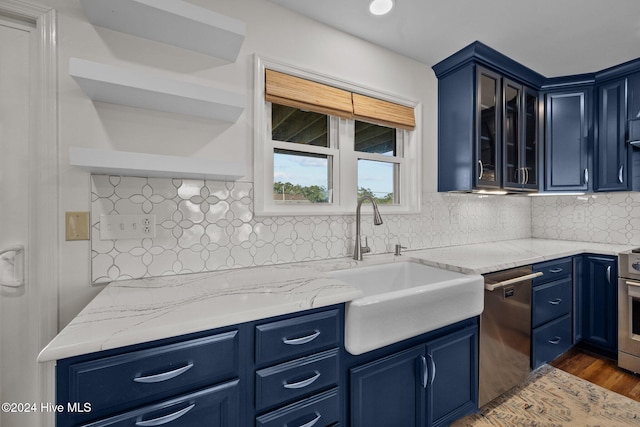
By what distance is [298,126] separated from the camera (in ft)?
6.04

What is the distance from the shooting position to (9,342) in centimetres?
112

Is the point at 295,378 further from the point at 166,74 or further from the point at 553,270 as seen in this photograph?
the point at 553,270

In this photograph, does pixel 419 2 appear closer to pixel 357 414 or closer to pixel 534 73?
pixel 534 73

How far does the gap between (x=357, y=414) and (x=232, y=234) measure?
1.04 metres

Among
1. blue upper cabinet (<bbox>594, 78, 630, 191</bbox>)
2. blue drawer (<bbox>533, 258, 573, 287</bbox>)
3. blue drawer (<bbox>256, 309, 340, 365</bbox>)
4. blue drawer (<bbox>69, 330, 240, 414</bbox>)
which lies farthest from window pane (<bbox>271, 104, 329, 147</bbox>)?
blue upper cabinet (<bbox>594, 78, 630, 191</bbox>)

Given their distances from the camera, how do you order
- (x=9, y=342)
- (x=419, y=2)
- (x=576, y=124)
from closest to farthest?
1. (x=9, y=342)
2. (x=419, y=2)
3. (x=576, y=124)

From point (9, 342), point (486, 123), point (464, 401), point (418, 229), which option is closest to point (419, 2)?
point (486, 123)

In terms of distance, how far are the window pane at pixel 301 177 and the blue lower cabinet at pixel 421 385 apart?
1.06 meters

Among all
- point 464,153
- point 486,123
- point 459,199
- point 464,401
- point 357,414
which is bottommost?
point 464,401

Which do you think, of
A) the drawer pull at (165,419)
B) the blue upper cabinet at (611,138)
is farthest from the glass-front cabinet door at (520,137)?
the drawer pull at (165,419)

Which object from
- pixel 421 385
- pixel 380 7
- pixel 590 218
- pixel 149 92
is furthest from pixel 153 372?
pixel 590 218

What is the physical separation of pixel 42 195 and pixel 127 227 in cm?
32

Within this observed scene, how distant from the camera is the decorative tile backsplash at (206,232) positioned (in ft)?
4.19

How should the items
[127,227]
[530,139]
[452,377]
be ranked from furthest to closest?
1. [530,139]
2. [452,377]
3. [127,227]
